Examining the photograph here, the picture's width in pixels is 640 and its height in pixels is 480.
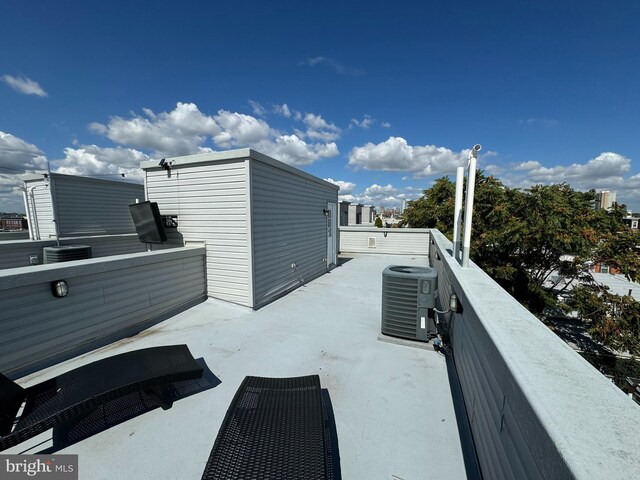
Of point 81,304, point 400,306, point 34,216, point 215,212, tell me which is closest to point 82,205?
point 34,216

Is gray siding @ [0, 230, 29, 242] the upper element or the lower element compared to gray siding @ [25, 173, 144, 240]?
lower

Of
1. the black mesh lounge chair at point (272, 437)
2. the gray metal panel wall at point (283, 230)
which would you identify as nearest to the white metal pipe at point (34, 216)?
the gray metal panel wall at point (283, 230)

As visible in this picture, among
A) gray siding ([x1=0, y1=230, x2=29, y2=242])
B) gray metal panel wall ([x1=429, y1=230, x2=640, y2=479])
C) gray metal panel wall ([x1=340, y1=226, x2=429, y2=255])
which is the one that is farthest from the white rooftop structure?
gray metal panel wall ([x1=340, y1=226, x2=429, y2=255])

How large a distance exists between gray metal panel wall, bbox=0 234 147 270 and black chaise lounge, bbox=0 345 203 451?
5.71 meters

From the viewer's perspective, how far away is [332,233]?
934 cm

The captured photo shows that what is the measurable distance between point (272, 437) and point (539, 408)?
1.54m

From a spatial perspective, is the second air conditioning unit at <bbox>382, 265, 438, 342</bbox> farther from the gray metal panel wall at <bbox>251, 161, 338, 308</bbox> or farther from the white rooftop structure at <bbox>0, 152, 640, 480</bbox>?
the gray metal panel wall at <bbox>251, 161, 338, 308</bbox>

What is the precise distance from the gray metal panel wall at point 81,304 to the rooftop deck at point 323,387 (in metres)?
0.20

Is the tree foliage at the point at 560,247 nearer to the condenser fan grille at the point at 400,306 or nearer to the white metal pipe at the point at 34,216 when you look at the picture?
the condenser fan grille at the point at 400,306

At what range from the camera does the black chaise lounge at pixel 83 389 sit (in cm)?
187

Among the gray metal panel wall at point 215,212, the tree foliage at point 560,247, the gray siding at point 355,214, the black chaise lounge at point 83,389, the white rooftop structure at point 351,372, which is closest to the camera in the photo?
the white rooftop structure at point 351,372

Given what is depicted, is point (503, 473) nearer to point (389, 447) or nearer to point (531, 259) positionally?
point (389, 447)

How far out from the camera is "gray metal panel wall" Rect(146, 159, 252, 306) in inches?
191

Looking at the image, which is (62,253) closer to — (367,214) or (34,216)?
(34,216)
